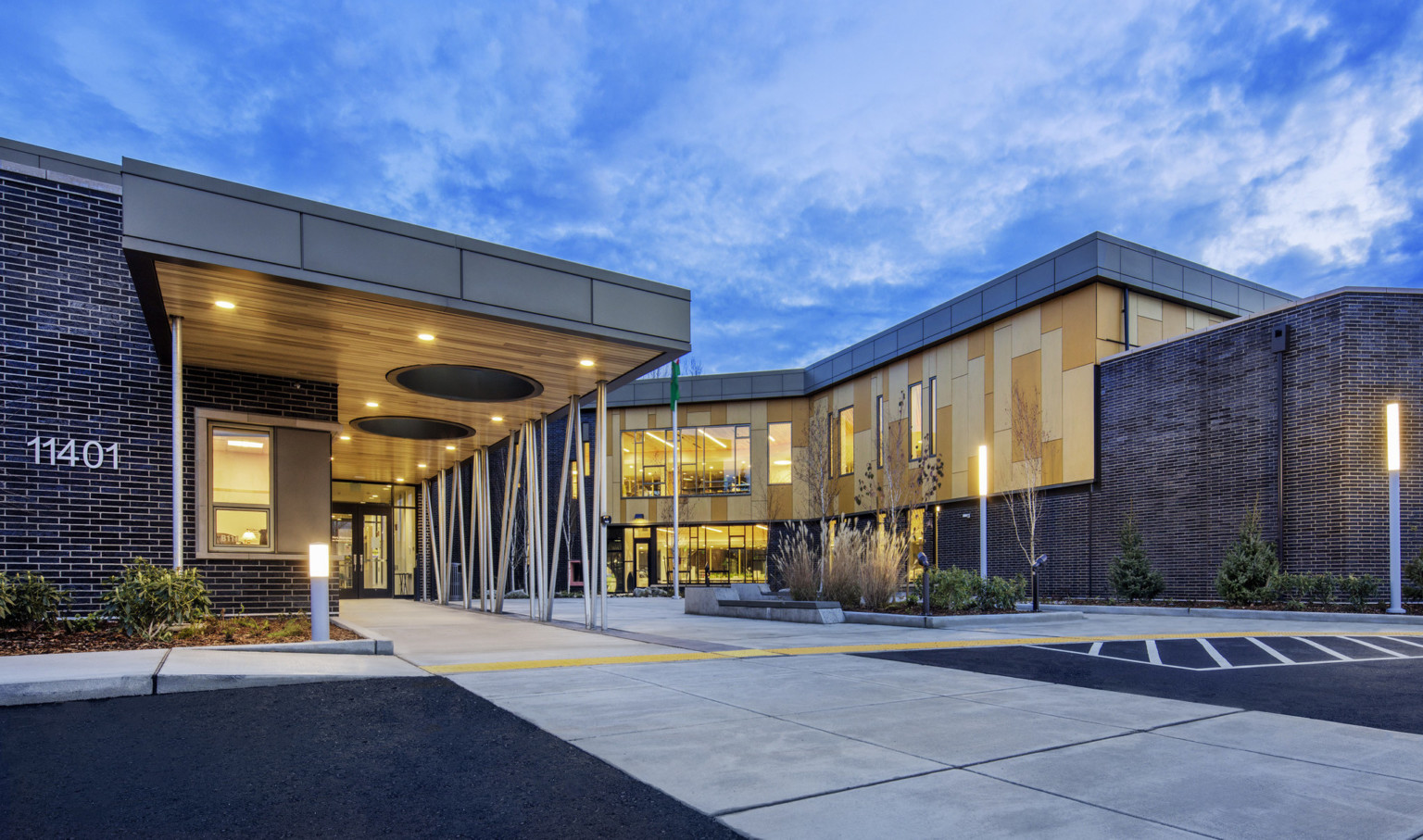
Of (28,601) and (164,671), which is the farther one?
(28,601)

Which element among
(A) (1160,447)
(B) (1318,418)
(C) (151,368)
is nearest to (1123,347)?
(A) (1160,447)

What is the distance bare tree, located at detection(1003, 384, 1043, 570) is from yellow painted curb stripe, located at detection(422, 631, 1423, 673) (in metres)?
10.9

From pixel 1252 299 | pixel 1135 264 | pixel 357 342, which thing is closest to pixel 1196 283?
pixel 1252 299

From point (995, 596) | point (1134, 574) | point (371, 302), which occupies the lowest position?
point (1134, 574)

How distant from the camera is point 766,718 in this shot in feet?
→ 19.3

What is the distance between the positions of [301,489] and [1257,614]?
16173mm

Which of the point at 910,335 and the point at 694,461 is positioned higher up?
the point at 910,335

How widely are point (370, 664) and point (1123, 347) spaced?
20327 millimetres

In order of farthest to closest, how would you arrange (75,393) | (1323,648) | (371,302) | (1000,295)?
(1000,295) → (75,393) → (1323,648) → (371,302)

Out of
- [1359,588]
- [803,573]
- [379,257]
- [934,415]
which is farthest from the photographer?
[934,415]

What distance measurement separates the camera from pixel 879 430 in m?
31.2

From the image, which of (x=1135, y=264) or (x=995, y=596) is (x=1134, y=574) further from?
(x=1135, y=264)

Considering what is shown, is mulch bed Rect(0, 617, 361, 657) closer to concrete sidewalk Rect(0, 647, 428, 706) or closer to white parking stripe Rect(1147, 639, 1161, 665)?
concrete sidewalk Rect(0, 647, 428, 706)

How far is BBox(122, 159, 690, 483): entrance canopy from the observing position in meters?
8.13
